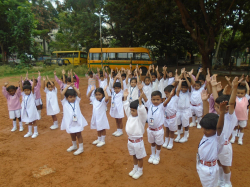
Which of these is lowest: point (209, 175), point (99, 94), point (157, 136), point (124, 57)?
point (209, 175)

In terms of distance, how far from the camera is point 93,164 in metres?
3.60

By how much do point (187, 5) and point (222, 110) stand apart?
42.2 ft

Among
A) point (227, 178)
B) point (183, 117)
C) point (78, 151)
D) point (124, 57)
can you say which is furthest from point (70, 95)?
point (124, 57)

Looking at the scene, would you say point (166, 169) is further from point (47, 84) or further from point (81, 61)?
point (81, 61)

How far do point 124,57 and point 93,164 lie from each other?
1428 centimetres

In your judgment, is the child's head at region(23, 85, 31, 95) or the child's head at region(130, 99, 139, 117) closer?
the child's head at region(130, 99, 139, 117)

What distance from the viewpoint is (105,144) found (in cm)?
443

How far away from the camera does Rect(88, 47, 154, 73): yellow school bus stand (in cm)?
1653

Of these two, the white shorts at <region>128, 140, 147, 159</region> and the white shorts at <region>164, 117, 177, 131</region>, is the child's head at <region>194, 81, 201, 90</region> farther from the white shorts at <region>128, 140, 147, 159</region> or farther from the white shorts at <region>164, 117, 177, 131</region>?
the white shorts at <region>128, 140, 147, 159</region>

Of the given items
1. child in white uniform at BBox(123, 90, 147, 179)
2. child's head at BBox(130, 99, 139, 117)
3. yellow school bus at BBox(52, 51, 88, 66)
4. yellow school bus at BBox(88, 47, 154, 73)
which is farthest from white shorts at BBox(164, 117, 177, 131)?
yellow school bus at BBox(52, 51, 88, 66)

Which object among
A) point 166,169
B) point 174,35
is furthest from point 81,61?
point 166,169

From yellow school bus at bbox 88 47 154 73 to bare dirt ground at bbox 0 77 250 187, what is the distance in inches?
487

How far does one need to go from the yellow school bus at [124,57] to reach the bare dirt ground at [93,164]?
1237 centimetres

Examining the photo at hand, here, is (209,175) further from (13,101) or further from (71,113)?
(13,101)
